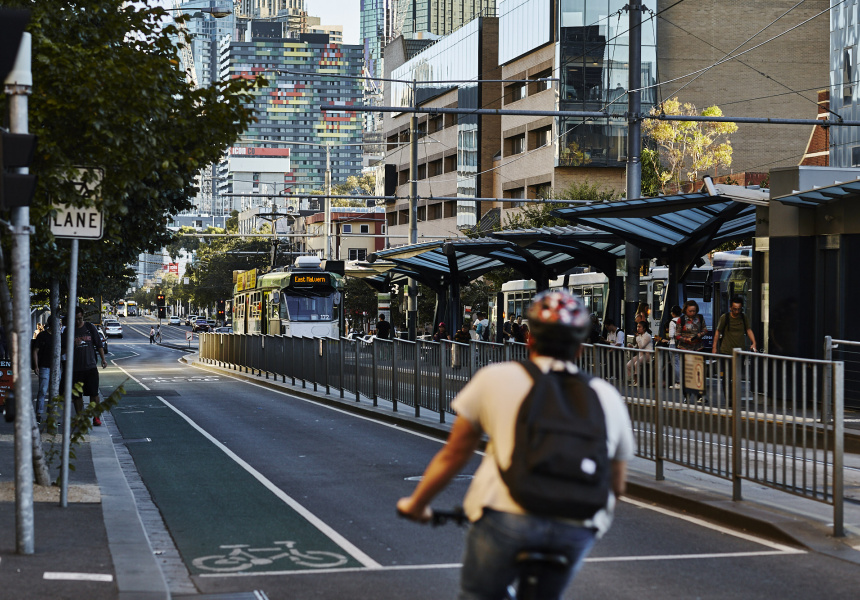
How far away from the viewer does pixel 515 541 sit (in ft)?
12.8

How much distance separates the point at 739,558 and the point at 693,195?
489 inches

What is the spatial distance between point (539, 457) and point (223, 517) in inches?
264

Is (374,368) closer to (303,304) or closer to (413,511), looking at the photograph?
(413,511)

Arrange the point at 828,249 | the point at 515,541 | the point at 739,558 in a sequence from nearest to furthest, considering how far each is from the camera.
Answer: the point at 515,541 < the point at 739,558 < the point at 828,249

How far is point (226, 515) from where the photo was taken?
33.4 ft

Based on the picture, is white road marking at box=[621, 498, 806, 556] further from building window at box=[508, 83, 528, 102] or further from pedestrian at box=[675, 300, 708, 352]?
building window at box=[508, 83, 528, 102]

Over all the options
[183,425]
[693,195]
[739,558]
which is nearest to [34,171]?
[739,558]

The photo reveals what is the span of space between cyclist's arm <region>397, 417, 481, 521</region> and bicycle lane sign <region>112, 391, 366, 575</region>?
13.5ft

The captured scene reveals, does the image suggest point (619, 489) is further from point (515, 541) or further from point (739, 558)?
point (739, 558)

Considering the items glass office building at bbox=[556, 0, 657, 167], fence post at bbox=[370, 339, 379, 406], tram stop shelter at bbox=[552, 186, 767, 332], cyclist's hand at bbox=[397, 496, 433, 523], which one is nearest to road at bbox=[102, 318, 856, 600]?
cyclist's hand at bbox=[397, 496, 433, 523]

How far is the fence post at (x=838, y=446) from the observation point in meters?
8.55

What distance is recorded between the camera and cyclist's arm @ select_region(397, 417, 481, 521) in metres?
4.06

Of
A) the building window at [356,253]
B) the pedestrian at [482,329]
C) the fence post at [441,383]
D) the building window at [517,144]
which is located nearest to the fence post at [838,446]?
the fence post at [441,383]

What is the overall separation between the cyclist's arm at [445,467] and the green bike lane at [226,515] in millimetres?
4085
